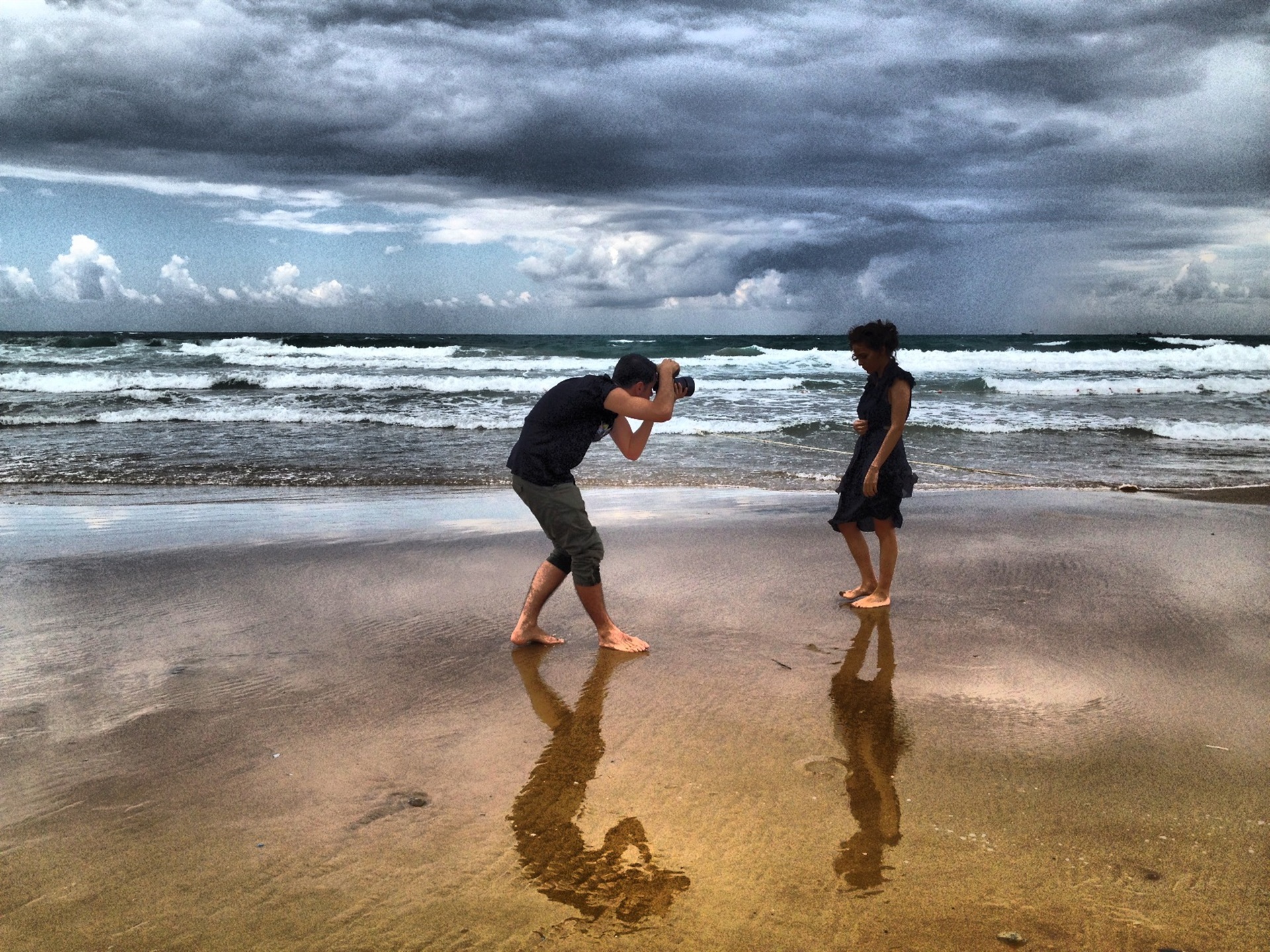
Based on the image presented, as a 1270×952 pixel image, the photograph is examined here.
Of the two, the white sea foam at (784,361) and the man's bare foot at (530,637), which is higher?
the white sea foam at (784,361)

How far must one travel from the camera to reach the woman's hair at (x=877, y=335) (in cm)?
513

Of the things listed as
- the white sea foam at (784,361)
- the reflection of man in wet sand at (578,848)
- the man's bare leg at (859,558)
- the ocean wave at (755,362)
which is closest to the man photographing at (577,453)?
the reflection of man in wet sand at (578,848)

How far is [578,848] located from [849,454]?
11.0 metres

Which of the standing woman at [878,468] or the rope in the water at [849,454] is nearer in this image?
the standing woman at [878,468]

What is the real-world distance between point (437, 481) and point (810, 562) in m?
5.60

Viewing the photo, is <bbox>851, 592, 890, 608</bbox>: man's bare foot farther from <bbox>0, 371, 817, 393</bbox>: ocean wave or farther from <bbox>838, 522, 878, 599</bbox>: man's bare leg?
<bbox>0, 371, 817, 393</bbox>: ocean wave

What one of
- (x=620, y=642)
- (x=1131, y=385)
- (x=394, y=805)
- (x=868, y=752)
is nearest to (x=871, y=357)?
(x=620, y=642)

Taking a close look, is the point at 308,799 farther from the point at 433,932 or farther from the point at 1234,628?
the point at 1234,628

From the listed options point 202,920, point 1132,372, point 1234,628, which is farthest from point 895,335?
point 1132,372

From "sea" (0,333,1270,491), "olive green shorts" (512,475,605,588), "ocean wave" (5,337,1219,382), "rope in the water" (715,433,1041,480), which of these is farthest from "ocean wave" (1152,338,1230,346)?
"olive green shorts" (512,475,605,588)

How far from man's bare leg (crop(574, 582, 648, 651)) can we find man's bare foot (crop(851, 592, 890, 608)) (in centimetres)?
145

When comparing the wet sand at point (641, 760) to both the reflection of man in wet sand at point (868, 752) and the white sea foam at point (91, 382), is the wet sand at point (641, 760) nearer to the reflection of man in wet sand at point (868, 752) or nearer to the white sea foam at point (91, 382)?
the reflection of man in wet sand at point (868, 752)

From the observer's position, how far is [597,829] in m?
2.76

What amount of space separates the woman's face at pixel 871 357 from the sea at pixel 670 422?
5105mm
